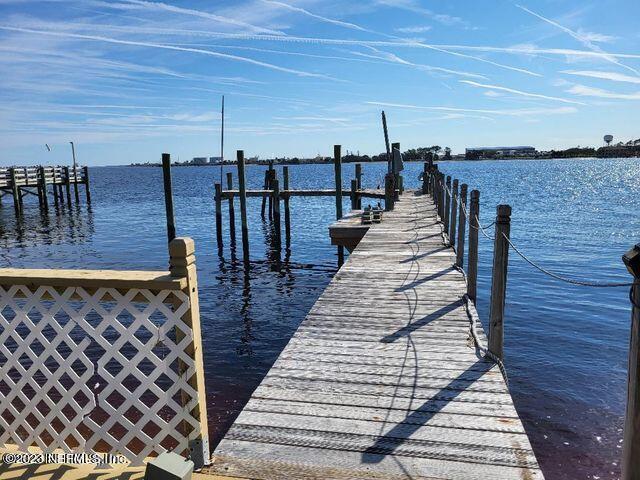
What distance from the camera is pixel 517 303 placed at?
13102mm

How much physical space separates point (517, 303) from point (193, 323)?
38.7 feet

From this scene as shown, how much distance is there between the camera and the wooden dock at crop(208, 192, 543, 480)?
3.37 metres

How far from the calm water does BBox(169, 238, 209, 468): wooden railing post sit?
425 centimetres

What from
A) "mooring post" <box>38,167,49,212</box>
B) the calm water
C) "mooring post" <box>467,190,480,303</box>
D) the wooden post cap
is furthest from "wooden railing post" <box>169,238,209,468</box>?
"mooring post" <box>38,167,49,212</box>

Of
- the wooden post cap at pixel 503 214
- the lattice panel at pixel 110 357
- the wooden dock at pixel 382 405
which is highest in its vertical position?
the wooden post cap at pixel 503 214

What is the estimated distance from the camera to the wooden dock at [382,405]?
3.37 meters

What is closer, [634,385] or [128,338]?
[634,385]

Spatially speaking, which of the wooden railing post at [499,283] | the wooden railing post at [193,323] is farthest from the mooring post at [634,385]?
the wooden railing post at [499,283]

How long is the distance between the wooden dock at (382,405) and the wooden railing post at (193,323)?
0.19 meters

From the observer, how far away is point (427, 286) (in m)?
7.89

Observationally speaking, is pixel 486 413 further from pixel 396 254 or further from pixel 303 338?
pixel 396 254

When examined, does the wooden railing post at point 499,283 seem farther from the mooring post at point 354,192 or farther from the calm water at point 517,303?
the mooring post at point 354,192

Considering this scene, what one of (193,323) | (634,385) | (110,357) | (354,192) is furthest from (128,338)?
(354,192)

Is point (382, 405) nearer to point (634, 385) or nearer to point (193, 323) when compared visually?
point (193, 323)
